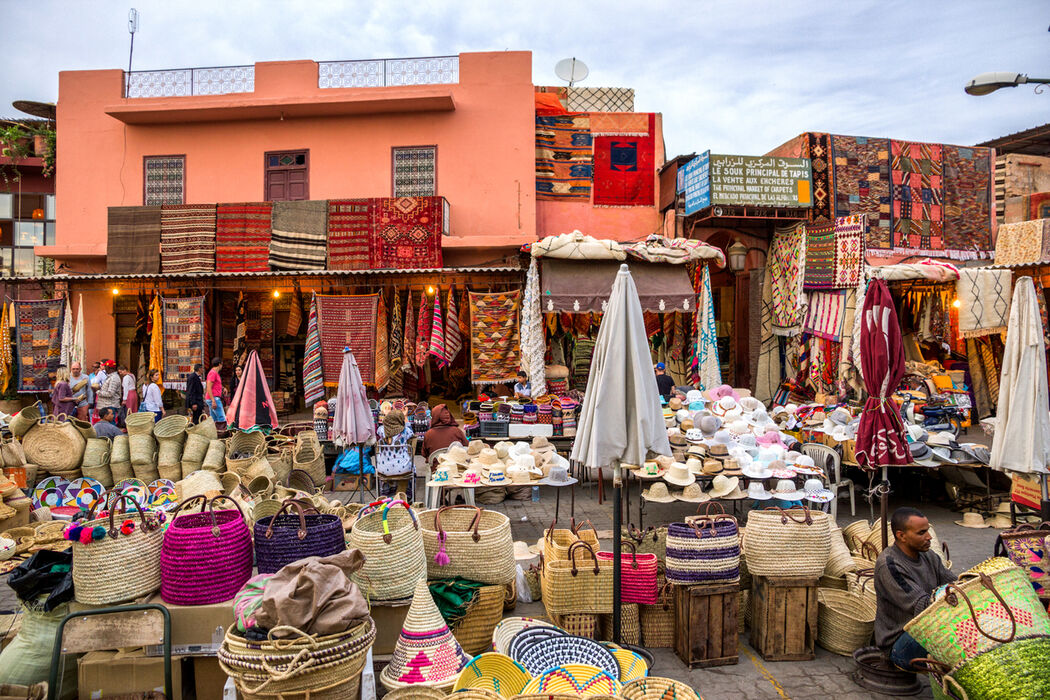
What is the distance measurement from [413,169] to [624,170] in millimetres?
4494

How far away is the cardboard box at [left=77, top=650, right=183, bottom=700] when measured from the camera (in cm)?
338

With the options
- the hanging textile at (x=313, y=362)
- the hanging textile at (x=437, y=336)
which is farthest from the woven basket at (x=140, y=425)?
the hanging textile at (x=437, y=336)

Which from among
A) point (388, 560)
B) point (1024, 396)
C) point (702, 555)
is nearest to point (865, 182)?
point (1024, 396)

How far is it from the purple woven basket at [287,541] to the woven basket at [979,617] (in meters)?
3.16

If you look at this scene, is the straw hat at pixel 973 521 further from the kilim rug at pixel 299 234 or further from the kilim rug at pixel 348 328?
the kilim rug at pixel 299 234

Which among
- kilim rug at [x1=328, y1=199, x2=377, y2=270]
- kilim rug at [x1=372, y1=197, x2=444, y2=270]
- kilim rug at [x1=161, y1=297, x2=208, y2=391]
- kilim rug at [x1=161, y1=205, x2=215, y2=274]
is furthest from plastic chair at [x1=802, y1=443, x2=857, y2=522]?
kilim rug at [x1=161, y1=205, x2=215, y2=274]

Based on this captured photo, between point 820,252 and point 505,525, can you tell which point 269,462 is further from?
point 820,252

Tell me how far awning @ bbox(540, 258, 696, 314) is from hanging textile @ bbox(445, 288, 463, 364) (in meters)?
2.32

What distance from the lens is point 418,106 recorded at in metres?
13.5

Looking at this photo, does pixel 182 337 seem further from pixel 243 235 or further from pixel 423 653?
pixel 423 653

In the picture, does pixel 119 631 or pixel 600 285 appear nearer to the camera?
pixel 119 631

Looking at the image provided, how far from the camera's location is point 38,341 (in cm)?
1269

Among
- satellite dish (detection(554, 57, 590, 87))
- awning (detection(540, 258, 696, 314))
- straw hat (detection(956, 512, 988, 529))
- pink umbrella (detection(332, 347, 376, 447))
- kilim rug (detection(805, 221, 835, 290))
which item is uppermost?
satellite dish (detection(554, 57, 590, 87))

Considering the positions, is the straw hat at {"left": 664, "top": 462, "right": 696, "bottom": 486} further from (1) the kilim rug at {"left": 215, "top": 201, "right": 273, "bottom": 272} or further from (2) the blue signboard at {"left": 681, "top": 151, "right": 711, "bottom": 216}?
(1) the kilim rug at {"left": 215, "top": 201, "right": 273, "bottom": 272}
